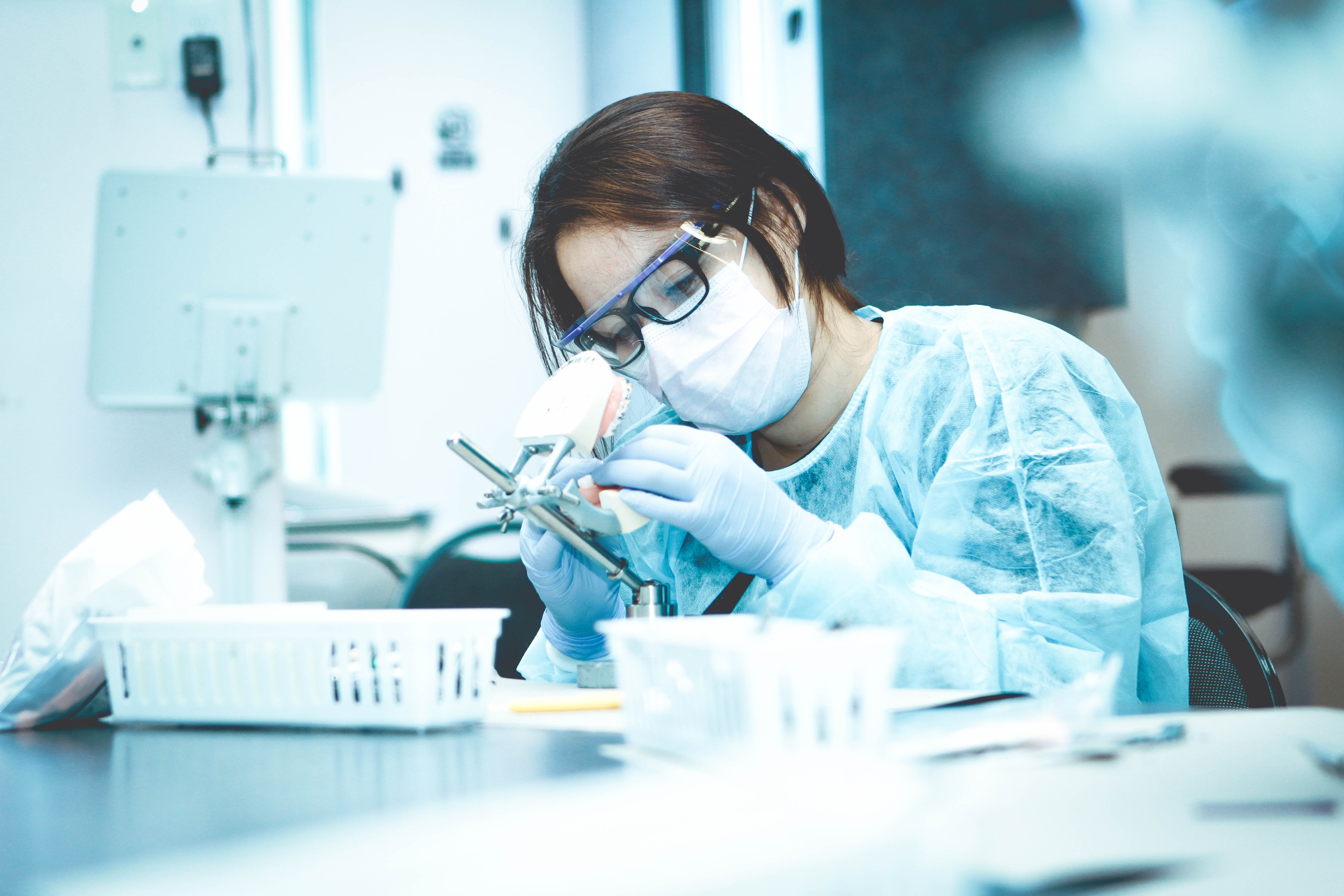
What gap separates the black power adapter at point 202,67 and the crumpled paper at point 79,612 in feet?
3.61

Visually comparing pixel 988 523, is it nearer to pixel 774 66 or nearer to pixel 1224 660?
Result: pixel 1224 660

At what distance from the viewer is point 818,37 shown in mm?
2207

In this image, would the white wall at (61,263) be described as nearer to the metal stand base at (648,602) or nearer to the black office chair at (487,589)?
the black office chair at (487,589)

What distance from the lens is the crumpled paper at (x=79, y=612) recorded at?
779 millimetres

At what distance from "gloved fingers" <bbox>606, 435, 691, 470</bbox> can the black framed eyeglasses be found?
0.54 feet

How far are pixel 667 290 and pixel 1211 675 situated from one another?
2.19ft

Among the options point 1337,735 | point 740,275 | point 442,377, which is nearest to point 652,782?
point 1337,735

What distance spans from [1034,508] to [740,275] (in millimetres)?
391

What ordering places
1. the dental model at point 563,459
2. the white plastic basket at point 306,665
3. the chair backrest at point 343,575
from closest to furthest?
the white plastic basket at point 306,665, the dental model at point 563,459, the chair backrest at point 343,575

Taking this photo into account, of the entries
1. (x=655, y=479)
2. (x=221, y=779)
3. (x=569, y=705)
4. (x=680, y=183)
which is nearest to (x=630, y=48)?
(x=680, y=183)

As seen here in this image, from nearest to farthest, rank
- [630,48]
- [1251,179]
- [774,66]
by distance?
[1251,179] < [774,66] < [630,48]

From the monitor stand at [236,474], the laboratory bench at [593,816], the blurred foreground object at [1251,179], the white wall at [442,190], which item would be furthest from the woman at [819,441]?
the white wall at [442,190]

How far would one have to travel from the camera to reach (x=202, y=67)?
166 centimetres

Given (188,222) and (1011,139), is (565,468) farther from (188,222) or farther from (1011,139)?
(1011,139)
